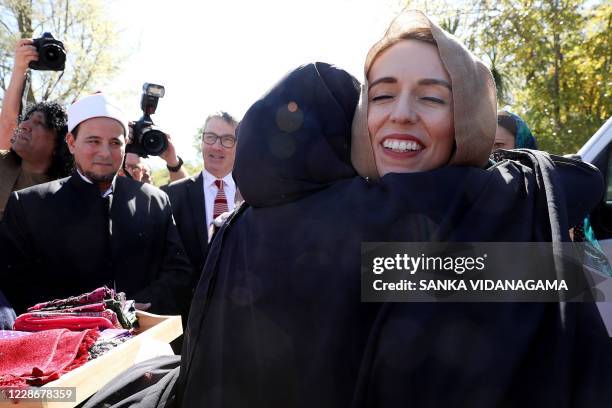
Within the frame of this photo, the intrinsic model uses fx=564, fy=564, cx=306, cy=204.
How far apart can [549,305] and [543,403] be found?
0.74ft

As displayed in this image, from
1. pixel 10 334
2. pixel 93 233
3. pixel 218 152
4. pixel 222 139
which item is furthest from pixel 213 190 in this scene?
pixel 10 334

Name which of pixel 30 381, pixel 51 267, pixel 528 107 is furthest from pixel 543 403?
pixel 528 107

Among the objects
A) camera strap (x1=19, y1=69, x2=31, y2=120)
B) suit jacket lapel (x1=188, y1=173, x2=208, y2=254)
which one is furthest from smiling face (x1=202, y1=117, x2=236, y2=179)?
camera strap (x1=19, y1=69, x2=31, y2=120)

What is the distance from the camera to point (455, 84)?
1630mm

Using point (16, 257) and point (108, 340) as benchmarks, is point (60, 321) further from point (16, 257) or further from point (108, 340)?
→ point (16, 257)

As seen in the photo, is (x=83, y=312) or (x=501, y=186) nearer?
(x=501, y=186)

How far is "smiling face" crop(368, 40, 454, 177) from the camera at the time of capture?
167 cm

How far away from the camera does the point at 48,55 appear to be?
12.3 feet

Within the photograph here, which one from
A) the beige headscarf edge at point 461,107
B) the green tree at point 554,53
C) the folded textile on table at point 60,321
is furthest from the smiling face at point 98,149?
the green tree at point 554,53

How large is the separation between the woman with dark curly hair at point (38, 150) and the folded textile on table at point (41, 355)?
190 cm

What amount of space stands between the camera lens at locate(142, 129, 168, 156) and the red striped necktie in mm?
527

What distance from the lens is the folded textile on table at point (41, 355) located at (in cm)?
178

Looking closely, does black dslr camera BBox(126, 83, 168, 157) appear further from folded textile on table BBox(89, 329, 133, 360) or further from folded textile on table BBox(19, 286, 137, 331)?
folded textile on table BBox(89, 329, 133, 360)

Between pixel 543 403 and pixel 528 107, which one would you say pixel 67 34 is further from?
pixel 543 403
